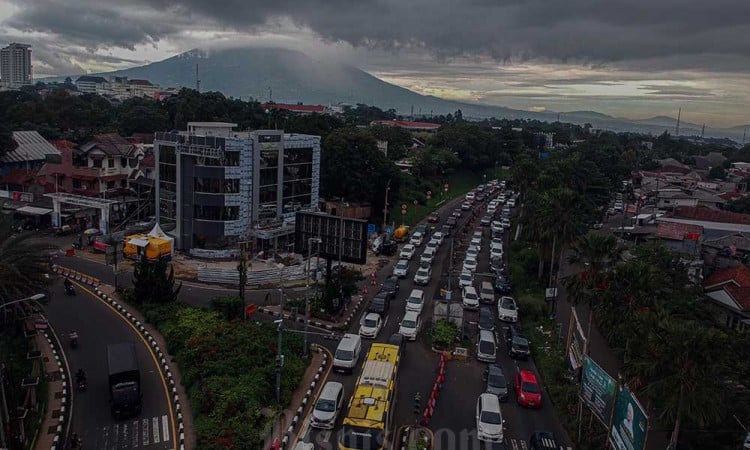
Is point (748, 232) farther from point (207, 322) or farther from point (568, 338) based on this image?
point (207, 322)

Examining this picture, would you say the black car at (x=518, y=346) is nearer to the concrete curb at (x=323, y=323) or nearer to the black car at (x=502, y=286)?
the concrete curb at (x=323, y=323)

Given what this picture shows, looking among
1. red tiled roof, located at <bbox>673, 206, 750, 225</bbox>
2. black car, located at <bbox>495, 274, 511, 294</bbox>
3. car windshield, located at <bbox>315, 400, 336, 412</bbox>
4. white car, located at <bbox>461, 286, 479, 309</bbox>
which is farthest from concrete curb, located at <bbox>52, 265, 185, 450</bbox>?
red tiled roof, located at <bbox>673, 206, 750, 225</bbox>

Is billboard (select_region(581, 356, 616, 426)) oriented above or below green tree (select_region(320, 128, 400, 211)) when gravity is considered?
below

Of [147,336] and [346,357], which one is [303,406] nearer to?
[346,357]

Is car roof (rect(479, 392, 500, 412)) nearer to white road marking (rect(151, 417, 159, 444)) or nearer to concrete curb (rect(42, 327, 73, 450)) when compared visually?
white road marking (rect(151, 417, 159, 444))

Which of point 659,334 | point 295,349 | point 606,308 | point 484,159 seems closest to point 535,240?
point 606,308

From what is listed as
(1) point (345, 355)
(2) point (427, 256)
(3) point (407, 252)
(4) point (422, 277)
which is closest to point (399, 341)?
(1) point (345, 355)
